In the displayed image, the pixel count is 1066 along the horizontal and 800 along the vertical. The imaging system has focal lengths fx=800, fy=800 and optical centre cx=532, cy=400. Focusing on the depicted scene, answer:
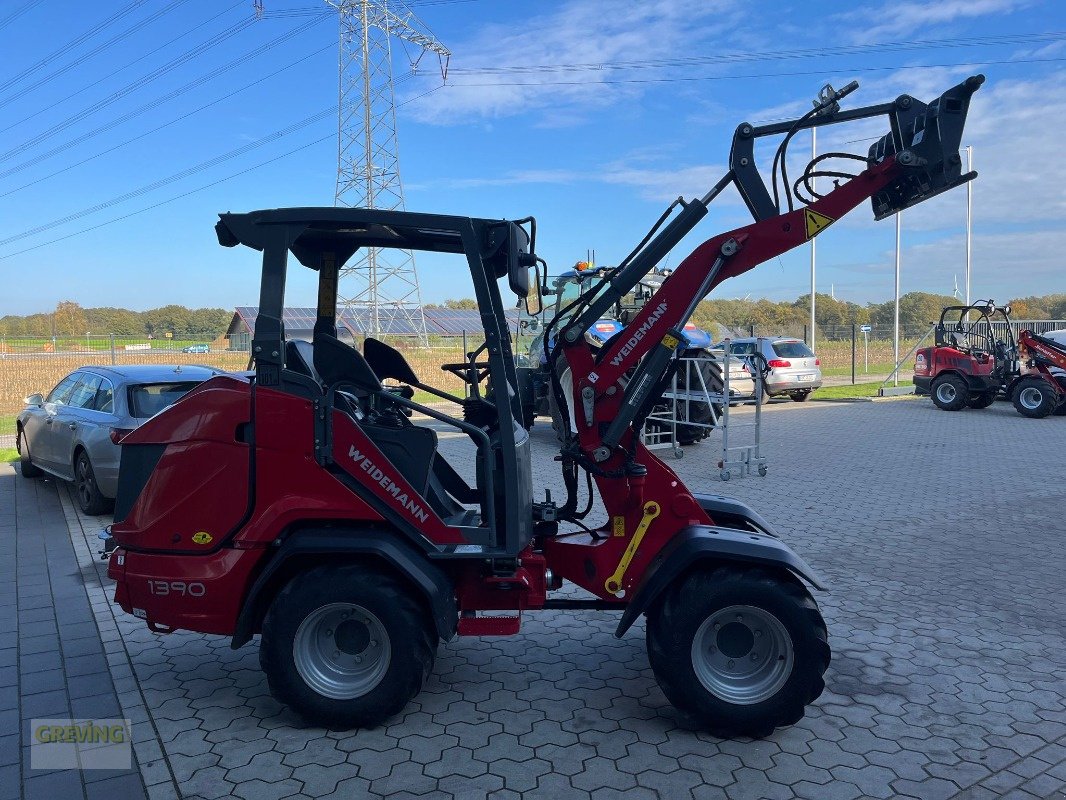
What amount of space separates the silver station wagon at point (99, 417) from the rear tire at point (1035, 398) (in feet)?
51.5

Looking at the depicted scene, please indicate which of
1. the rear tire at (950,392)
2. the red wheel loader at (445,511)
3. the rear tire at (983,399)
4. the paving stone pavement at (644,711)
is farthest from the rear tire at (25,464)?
the rear tire at (983,399)

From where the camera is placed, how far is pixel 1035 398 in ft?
53.8

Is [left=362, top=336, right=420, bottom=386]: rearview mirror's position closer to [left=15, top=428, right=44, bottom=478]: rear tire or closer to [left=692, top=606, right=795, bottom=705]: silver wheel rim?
[left=692, top=606, right=795, bottom=705]: silver wheel rim

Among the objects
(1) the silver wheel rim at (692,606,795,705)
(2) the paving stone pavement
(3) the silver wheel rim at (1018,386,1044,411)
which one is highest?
(3) the silver wheel rim at (1018,386,1044,411)

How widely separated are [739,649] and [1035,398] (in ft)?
51.2

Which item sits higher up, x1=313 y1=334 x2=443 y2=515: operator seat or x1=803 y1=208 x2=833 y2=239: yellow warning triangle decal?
x1=803 y1=208 x2=833 y2=239: yellow warning triangle decal

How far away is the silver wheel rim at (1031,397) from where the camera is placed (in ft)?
53.5

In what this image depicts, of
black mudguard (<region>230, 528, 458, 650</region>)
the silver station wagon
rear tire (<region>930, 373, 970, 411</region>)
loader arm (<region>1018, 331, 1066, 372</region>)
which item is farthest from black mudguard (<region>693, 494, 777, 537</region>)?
loader arm (<region>1018, 331, 1066, 372</region>)

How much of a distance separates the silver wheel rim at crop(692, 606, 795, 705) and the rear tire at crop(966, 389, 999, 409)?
52.9ft

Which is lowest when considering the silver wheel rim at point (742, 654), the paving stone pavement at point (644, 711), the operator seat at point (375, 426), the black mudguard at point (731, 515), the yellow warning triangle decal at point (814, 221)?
the paving stone pavement at point (644, 711)

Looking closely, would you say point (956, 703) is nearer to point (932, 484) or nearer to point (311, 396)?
point (311, 396)

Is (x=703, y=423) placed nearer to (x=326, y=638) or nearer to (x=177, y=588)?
(x=326, y=638)

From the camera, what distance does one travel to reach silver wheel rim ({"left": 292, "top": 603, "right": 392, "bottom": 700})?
387cm

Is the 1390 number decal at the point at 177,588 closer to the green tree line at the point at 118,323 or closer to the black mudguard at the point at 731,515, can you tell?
the black mudguard at the point at 731,515
